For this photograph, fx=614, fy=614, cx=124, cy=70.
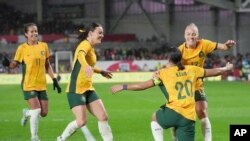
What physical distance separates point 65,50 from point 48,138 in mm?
37888

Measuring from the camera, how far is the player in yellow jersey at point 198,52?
10508 millimetres

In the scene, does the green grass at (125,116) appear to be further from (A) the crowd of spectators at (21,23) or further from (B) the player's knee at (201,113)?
(A) the crowd of spectators at (21,23)

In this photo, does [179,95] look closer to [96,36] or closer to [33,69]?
[96,36]

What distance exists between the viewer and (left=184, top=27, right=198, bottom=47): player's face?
10391mm

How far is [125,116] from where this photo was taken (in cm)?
1819

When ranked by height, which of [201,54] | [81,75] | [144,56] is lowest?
[144,56]

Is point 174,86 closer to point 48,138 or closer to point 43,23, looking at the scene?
point 48,138

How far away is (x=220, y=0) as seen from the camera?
4888cm

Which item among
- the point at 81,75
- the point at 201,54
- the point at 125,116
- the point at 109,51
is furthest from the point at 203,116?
the point at 109,51

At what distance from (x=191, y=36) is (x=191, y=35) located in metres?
0.02

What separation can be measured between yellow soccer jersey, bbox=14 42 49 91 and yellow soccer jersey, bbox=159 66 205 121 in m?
3.92

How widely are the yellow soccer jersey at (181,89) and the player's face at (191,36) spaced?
61.7 inches

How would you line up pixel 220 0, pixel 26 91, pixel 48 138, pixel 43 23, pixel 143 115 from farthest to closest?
pixel 43 23 → pixel 220 0 → pixel 143 115 → pixel 48 138 → pixel 26 91

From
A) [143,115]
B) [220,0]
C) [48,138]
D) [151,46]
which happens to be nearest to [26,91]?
[48,138]
